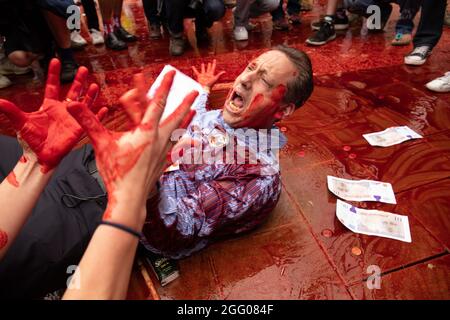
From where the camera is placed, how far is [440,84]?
9.96 ft

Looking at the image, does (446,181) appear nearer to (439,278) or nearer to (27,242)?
(439,278)

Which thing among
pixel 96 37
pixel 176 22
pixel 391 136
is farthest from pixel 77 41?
pixel 391 136

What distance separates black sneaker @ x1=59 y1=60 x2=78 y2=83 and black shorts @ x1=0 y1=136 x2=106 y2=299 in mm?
2102

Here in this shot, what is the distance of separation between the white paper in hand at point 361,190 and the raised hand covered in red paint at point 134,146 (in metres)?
1.41

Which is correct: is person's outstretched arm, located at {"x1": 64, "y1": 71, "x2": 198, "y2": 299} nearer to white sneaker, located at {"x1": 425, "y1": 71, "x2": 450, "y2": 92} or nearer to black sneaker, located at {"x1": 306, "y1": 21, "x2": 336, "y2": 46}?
white sneaker, located at {"x1": 425, "y1": 71, "x2": 450, "y2": 92}

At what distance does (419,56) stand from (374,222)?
8.35 feet

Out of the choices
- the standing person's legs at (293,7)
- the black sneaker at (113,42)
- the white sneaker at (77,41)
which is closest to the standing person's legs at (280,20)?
the standing person's legs at (293,7)

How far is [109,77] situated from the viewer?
11.6 feet

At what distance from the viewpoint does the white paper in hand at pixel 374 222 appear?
5.95ft

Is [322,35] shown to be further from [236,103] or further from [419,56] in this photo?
[236,103]

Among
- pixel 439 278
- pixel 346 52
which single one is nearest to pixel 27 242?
pixel 439 278

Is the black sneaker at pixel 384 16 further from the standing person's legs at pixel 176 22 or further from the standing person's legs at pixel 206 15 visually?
the standing person's legs at pixel 176 22

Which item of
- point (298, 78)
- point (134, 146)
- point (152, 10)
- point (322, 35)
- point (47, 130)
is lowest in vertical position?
point (322, 35)

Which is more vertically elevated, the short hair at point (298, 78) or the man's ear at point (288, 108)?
the short hair at point (298, 78)
